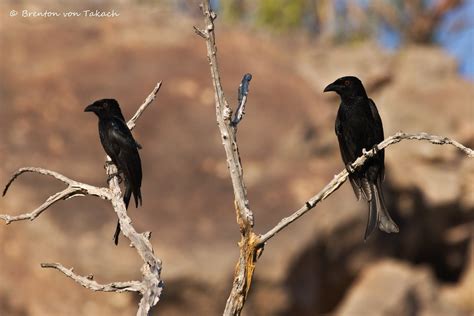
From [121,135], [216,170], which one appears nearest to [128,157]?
[121,135]

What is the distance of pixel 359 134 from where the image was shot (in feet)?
23.5

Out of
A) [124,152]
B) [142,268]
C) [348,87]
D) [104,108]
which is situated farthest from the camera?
[348,87]

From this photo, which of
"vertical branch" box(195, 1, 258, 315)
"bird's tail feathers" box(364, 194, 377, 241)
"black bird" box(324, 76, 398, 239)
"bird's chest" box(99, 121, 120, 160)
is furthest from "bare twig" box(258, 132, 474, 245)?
"bird's chest" box(99, 121, 120, 160)

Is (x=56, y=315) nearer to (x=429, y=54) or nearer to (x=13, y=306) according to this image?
(x=13, y=306)

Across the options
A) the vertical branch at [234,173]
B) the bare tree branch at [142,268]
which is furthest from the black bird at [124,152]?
the vertical branch at [234,173]

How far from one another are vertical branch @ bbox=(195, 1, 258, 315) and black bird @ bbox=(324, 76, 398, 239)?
5.98 feet

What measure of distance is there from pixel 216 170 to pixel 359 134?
7.61 metres

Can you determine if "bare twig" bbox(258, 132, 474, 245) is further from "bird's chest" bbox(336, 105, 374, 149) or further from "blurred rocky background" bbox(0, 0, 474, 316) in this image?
"blurred rocky background" bbox(0, 0, 474, 316)

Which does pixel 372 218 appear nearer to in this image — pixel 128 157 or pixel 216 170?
pixel 128 157

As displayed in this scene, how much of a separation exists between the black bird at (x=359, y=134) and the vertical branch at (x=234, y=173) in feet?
5.98

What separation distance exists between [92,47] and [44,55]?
835 mm

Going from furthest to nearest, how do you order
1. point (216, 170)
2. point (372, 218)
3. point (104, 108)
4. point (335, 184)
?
point (216, 170) < point (104, 108) < point (372, 218) < point (335, 184)

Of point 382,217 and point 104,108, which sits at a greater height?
point 104,108

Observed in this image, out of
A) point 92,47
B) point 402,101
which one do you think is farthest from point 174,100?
point 402,101
